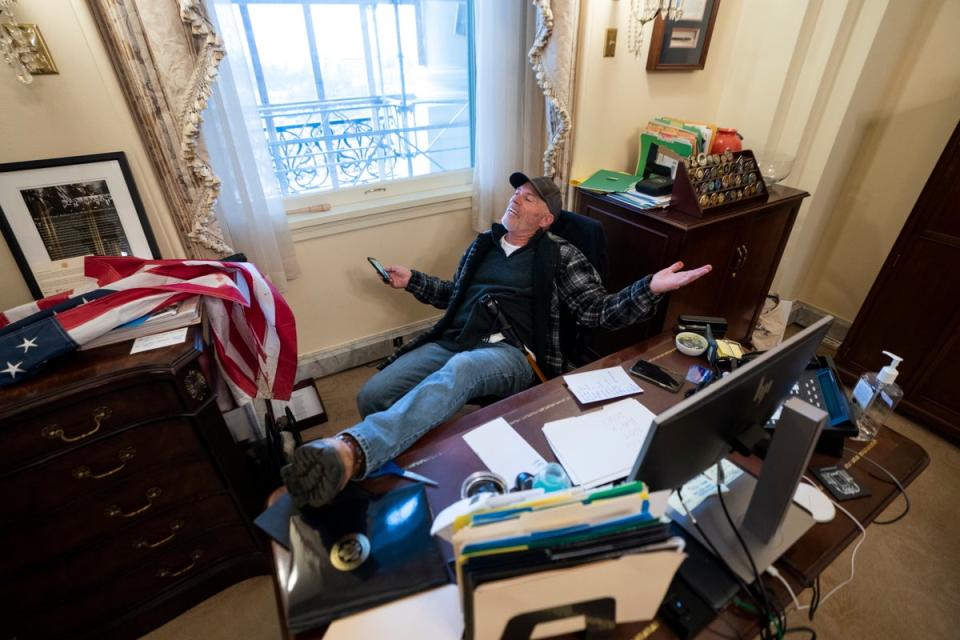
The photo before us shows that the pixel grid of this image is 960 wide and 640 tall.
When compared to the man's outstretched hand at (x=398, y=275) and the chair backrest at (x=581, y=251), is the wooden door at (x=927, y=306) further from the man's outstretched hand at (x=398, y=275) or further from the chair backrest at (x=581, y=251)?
the man's outstretched hand at (x=398, y=275)

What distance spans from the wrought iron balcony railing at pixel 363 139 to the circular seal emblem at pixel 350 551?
1.59m

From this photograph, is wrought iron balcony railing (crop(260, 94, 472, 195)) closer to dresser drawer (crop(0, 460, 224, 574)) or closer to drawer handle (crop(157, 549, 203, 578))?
dresser drawer (crop(0, 460, 224, 574))

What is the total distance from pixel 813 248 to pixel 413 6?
2.44m

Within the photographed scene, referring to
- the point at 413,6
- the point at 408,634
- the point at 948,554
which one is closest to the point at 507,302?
the point at 408,634

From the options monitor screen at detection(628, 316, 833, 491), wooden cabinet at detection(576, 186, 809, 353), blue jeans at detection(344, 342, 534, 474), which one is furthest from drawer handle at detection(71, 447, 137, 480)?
wooden cabinet at detection(576, 186, 809, 353)

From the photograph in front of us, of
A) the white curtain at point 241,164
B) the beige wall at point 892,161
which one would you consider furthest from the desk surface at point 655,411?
the beige wall at point 892,161

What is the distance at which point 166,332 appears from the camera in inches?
46.5

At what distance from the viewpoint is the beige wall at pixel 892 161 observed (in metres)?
2.01

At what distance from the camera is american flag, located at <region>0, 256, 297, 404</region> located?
3.41 ft

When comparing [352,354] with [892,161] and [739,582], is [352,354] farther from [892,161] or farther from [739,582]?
[892,161]

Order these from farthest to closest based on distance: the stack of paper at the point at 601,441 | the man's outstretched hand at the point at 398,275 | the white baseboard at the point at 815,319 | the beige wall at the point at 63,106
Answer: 1. the white baseboard at the point at 815,319
2. the man's outstretched hand at the point at 398,275
3. the beige wall at the point at 63,106
4. the stack of paper at the point at 601,441

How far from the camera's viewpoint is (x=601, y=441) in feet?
3.40

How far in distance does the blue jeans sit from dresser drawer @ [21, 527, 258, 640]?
1.81 feet

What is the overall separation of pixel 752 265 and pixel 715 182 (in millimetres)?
565
